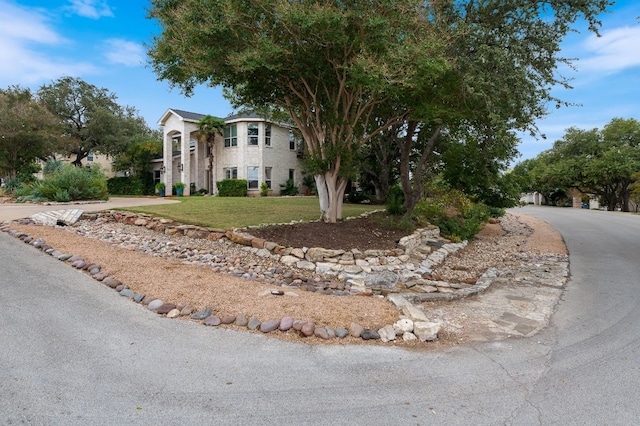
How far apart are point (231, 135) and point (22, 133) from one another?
11793 millimetres

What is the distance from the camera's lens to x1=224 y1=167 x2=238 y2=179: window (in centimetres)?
2545

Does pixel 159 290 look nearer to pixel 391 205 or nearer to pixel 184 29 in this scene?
pixel 184 29

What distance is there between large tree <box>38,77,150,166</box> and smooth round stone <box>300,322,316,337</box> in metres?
34.1

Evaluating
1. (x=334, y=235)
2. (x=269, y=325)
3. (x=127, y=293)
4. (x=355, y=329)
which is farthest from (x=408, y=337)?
(x=334, y=235)

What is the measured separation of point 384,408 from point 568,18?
1096 cm

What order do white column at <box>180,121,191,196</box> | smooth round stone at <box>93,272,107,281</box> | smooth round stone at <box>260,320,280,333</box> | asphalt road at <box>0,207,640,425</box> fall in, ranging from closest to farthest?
1. asphalt road at <box>0,207,640,425</box>
2. smooth round stone at <box>260,320,280,333</box>
3. smooth round stone at <box>93,272,107,281</box>
4. white column at <box>180,121,191,196</box>

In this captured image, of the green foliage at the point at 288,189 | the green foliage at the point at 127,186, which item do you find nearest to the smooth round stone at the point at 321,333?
the green foliage at the point at 288,189

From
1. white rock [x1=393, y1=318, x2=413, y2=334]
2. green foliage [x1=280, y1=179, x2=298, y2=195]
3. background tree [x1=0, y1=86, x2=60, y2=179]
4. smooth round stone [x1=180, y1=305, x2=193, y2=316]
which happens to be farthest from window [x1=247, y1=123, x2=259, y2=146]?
white rock [x1=393, y1=318, x2=413, y2=334]

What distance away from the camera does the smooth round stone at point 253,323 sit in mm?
4211

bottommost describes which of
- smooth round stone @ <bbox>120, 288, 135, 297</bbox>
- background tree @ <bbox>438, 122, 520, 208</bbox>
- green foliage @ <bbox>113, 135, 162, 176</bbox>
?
smooth round stone @ <bbox>120, 288, 135, 297</bbox>

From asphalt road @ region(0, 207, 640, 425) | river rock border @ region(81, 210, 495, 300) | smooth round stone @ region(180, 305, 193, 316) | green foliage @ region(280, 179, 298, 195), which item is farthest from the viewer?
green foliage @ region(280, 179, 298, 195)

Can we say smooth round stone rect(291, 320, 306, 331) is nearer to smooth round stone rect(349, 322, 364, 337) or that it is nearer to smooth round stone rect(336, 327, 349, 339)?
smooth round stone rect(336, 327, 349, 339)

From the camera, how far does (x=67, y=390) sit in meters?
2.80

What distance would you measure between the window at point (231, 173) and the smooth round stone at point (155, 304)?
2115 cm
